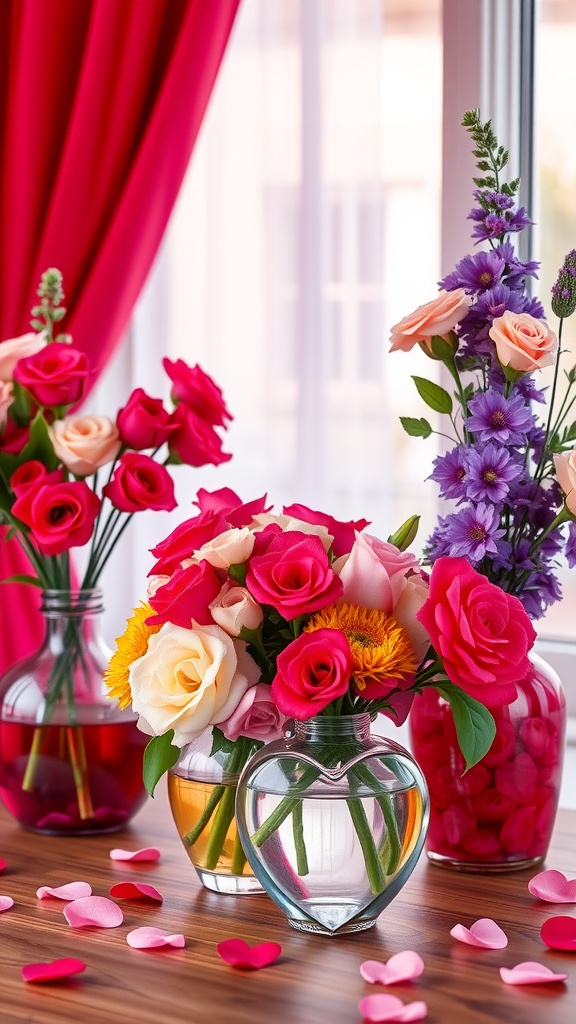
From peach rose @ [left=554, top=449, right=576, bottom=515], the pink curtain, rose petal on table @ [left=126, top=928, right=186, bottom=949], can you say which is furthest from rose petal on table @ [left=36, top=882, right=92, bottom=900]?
the pink curtain

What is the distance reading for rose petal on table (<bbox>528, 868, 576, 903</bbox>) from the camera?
1.05 metres

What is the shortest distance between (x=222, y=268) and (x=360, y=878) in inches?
48.0

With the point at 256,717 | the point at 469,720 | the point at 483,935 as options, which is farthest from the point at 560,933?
the point at 256,717

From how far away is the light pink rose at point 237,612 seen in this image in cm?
94

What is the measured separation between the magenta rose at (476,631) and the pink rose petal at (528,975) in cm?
18

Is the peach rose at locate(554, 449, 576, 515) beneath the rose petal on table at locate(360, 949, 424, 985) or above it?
above

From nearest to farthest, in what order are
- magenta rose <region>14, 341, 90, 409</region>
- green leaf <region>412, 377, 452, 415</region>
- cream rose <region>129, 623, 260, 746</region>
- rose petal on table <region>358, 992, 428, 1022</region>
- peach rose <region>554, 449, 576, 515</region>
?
rose petal on table <region>358, 992, 428, 1022</region>, cream rose <region>129, 623, 260, 746</region>, peach rose <region>554, 449, 576, 515</region>, green leaf <region>412, 377, 452, 415</region>, magenta rose <region>14, 341, 90, 409</region>

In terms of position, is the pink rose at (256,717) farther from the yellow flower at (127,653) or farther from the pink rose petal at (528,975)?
the pink rose petal at (528,975)

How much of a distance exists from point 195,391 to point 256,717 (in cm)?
43

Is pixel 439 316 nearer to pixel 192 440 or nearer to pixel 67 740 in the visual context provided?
pixel 192 440

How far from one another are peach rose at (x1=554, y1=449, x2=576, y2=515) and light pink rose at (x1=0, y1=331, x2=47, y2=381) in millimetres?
557

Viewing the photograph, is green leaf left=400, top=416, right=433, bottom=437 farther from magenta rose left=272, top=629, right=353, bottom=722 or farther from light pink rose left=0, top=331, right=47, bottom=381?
light pink rose left=0, top=331, right=47, bottom=381

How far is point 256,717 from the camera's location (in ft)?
3.20

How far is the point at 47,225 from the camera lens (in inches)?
75.1
